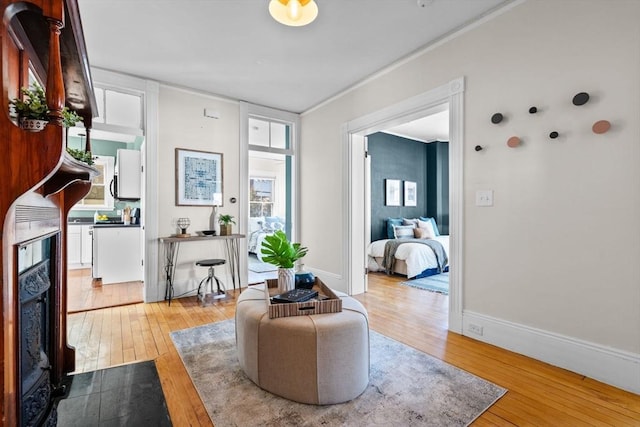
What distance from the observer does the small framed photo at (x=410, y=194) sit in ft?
21.9

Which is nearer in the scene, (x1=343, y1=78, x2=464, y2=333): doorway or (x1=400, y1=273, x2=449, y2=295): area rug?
(x1=343, y1=78, x2=464, y2=333): doorway

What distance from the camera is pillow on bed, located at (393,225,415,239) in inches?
226

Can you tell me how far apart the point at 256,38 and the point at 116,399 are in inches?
118

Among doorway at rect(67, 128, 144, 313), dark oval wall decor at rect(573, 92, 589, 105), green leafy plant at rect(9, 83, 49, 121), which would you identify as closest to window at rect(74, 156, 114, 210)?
doorway at rect(67, 128, 144, 313)

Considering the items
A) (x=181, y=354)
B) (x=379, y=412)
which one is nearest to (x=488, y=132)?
(x=379, y=412)

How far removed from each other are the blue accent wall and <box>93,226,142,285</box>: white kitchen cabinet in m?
4.16

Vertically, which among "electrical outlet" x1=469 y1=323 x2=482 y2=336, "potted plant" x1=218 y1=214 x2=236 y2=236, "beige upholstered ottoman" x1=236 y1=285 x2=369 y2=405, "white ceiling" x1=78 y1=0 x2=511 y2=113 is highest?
"white ceiling" x1=78 y1=0 x2=511 y2=113

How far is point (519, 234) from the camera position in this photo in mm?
2348

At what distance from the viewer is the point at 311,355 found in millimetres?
1657

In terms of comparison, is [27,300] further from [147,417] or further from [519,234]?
[519,234]

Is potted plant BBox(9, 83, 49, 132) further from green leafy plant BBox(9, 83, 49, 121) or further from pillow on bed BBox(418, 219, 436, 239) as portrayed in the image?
pillow on bed BBox(418, 219, 436, 239)

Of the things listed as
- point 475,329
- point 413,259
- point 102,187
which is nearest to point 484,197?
point 475,329

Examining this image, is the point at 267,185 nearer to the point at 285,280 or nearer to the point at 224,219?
the point at 224,219

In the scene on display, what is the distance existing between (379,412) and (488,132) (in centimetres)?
223
